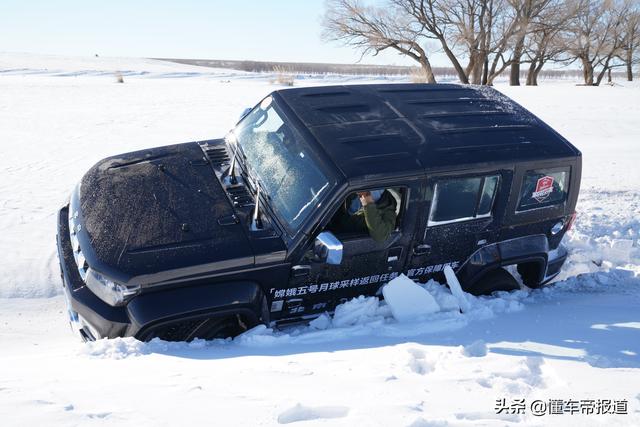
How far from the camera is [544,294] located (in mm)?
5520

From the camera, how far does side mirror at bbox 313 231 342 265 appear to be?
13.4 feet

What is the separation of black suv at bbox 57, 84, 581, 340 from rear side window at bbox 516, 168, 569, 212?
1cm

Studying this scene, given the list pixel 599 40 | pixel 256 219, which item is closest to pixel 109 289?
pixel 256 219

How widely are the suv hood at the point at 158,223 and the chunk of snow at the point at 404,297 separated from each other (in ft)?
3.62

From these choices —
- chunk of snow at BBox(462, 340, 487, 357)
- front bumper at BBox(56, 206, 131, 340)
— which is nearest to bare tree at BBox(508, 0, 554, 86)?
chunk of snow at BBox(462, 340, 487, 357)

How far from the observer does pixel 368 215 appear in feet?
15.1

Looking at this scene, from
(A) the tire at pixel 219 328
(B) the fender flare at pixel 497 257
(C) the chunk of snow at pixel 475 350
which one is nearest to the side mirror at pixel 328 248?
(A) the tire at pixel 219 328

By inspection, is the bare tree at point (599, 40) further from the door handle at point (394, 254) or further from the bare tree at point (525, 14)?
the door handle at point (394, 254)

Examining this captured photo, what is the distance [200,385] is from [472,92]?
417cm

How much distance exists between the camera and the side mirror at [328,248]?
4094 millimetres

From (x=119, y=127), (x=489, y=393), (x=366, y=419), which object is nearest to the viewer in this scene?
(x=366, y=419)

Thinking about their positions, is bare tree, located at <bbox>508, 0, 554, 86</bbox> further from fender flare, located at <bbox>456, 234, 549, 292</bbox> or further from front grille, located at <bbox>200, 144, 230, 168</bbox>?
front grille, located at <bbox>200, 144, 230, 168</bbox>

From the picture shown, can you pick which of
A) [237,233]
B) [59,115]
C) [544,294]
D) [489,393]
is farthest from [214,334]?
[59,115]

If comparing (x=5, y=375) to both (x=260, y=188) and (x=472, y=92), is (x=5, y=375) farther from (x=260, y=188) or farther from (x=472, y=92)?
(x=472, y=92)
